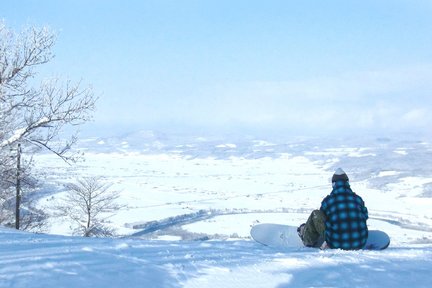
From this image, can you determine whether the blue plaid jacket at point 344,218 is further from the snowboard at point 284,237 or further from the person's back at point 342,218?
the snowboard at point 284,237

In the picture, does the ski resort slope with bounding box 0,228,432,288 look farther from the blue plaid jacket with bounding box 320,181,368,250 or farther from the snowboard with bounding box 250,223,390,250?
the snowboard with bounding box 250,223,390,250

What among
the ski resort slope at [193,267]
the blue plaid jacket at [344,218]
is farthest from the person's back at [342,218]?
the ski resort slope at [193,267]

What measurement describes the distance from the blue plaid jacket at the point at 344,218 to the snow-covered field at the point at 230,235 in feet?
1.58

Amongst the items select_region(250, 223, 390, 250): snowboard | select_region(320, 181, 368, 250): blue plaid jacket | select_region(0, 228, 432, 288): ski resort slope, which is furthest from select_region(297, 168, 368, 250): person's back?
select_region(250, 223, 390, 250): snowboard

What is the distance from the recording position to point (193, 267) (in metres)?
4.22

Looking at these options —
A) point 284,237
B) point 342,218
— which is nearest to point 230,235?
point 284,237

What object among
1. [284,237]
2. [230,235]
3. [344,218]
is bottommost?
[230,235]

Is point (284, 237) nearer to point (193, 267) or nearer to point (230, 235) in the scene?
point (193, 267)

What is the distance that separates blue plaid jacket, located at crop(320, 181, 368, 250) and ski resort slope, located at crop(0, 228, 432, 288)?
0.53m

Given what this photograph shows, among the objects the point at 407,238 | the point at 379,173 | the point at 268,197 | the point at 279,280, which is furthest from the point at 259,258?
the point at 379,173

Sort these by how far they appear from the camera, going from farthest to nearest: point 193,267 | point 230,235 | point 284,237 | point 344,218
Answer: point 230,235
point 284,237
point 344,218
point 193,267

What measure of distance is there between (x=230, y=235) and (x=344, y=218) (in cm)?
2633

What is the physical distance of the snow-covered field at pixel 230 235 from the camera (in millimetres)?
3865

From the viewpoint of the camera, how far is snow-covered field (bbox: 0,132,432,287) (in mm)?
3865
